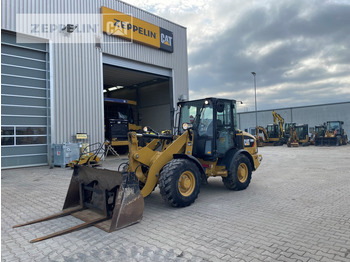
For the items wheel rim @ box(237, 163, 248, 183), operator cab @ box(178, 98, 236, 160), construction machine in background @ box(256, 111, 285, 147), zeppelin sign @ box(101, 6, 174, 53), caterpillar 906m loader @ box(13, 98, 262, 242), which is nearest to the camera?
caterpillar 906m loader @ box(13, 98, 262, 242)

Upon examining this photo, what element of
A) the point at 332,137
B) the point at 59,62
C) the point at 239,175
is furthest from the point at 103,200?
the point at 332,137

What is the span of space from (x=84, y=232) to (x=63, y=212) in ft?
3.87

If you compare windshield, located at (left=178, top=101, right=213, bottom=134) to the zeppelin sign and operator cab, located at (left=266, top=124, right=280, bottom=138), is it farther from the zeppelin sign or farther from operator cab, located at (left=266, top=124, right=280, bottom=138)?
operator cab, located at (left=266, top=124, right=280, bottom=138)

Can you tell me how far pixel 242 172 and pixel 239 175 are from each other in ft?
0.42

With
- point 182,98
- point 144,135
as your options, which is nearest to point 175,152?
point 144,135

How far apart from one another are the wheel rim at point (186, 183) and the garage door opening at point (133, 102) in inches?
523

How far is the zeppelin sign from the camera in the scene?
15578 mm

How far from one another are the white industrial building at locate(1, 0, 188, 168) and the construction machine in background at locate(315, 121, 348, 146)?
1979 centimetres

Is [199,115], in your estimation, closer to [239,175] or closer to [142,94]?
[239,175]

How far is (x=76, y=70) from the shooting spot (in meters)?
14.4

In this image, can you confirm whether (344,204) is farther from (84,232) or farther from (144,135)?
(84,232)

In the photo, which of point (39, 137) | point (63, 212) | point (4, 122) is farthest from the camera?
point (39, 137)

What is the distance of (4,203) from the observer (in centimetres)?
616

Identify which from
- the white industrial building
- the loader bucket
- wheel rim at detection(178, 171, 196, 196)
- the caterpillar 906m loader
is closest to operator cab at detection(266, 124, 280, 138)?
the white industrial building
